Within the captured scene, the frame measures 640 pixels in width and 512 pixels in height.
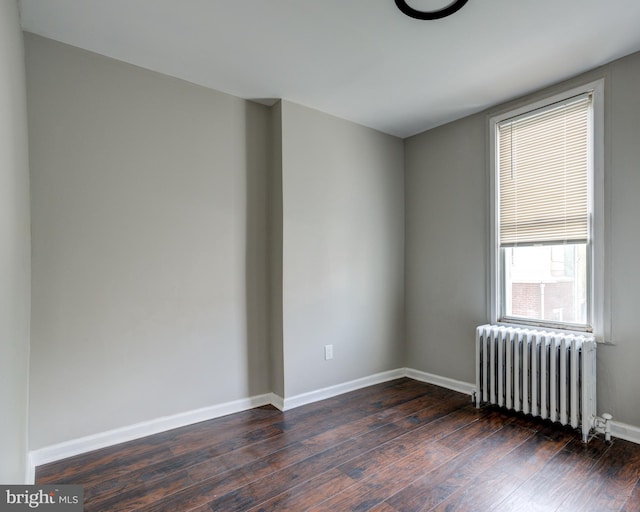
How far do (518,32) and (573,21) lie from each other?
10.6 inches

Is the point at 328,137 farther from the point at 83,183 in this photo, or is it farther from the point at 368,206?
the point at 83,183

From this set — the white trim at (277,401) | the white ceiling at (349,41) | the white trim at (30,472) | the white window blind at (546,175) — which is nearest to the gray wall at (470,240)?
the white window blind at (546,175)

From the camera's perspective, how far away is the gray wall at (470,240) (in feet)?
7.58

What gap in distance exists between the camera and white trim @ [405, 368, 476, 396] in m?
3.20

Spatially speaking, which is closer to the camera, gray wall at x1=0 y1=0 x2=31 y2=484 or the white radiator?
gray wall at x1=0 y1=0 x2=31 y2=484

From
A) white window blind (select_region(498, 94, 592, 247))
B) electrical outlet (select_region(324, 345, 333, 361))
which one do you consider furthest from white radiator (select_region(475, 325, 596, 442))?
electrical outlet (select_region(324, 345, 333, 361))

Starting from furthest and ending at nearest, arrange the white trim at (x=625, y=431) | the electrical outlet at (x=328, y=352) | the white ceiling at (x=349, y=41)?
1. the electrical outlet at (x=328, y=352)
2. the white trim at (x=625, y=431)
3. the white ceiling at (x=349, y=41)

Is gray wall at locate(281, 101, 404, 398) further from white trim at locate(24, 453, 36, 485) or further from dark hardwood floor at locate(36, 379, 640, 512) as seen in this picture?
white trim at locate(24, 453, 36, 485)

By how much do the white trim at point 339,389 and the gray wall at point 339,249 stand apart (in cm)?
4

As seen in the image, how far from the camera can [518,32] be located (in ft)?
6.79

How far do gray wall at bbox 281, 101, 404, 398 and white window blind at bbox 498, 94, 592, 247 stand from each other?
112 centimetres

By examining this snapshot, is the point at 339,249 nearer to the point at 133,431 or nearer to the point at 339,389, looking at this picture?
the point at 339,389

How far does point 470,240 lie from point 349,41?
78.0 inches

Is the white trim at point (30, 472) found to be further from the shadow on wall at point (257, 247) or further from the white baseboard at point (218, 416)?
the shadow on wall at point (257, 247)
